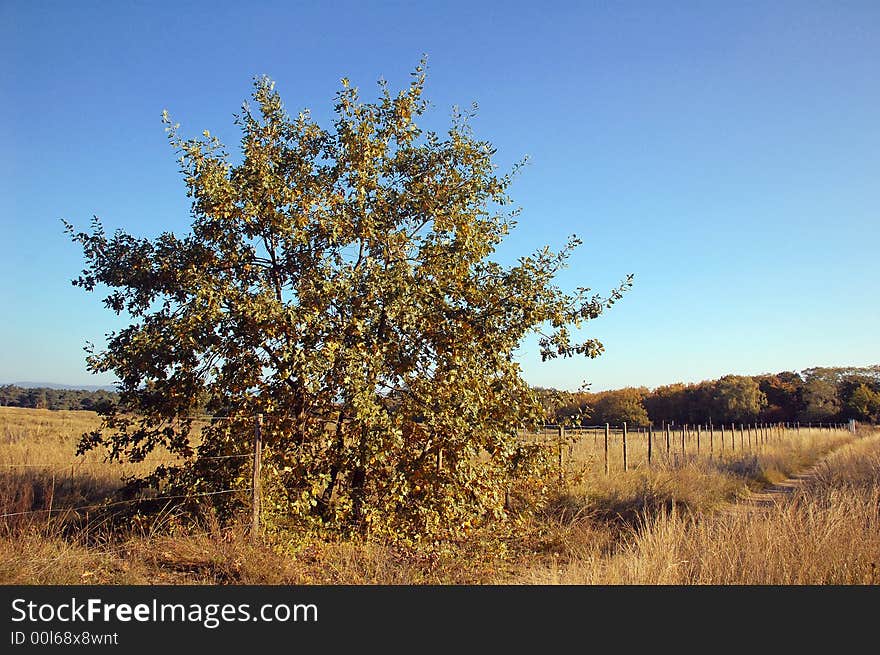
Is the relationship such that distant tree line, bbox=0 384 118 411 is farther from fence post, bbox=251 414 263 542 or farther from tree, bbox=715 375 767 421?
tree, bbox=715 375 767 421

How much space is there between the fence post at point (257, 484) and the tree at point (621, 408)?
53.9 m

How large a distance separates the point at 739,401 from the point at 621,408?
13881 mm

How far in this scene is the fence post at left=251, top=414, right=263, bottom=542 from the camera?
27.6ft

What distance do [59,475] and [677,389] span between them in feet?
246

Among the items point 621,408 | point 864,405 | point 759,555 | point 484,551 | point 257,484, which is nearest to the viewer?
point 759,555

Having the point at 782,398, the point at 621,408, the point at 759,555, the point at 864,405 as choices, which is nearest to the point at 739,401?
the point at 782,398

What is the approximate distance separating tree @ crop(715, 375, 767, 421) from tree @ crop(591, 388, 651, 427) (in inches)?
326

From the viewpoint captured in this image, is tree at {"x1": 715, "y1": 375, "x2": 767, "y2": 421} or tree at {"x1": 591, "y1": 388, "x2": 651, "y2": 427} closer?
tree at {"x1": 591, "y1": 388, "x2": 651, "y2": 427}

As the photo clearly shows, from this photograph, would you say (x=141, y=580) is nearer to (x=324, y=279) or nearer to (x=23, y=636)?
(x=23, y=636)

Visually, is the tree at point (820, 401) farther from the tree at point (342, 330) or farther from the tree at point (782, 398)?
the tree at point (342, 330)

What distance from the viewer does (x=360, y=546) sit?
8383mm

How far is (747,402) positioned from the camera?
70.3 meters

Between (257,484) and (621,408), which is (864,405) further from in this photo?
(257,484)

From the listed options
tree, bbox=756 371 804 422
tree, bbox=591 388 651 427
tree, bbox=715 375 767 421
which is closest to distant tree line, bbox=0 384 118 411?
tree, bbox=591 388 651 427
